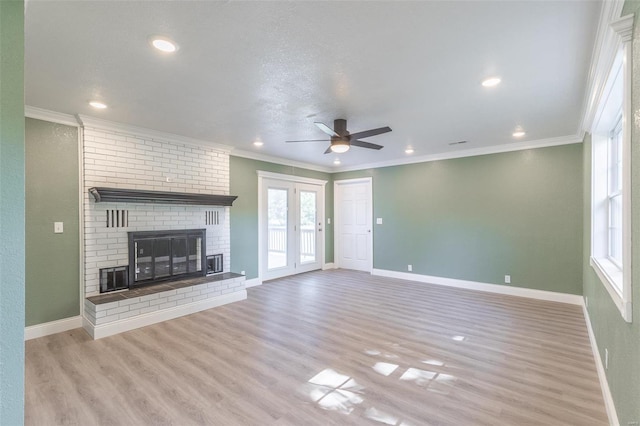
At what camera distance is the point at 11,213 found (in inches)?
46.8

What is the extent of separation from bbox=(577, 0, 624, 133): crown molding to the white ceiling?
0.22 feet

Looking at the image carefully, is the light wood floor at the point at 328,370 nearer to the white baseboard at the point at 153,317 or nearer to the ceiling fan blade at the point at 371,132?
the white baseboard at the point at 153,317

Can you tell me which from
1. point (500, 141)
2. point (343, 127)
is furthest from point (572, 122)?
point (343, 127)

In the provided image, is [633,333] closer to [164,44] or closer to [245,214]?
[164,44]

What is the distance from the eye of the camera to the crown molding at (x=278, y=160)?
5.66m

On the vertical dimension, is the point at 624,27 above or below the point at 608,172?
above

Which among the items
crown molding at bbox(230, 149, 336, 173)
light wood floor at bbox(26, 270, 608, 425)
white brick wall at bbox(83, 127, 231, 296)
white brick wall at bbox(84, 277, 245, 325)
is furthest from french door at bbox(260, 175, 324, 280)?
light wood floor at bbox(26, 270, 608, 425)

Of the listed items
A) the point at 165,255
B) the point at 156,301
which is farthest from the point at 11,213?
the point at 165,255

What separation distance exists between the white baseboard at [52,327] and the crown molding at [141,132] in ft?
7.85

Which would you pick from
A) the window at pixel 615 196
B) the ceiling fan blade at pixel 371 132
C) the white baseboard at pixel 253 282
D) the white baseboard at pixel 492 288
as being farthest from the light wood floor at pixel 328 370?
the ceiling fan blade at pixel 371 132

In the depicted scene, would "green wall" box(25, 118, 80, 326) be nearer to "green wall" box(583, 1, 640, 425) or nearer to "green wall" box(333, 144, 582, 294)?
"green wall" box(583, 1, 640, 425)

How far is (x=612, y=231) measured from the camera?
303 cm

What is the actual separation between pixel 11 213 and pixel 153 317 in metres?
3.15

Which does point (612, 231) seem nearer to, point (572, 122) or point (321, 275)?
point (572, 122)
